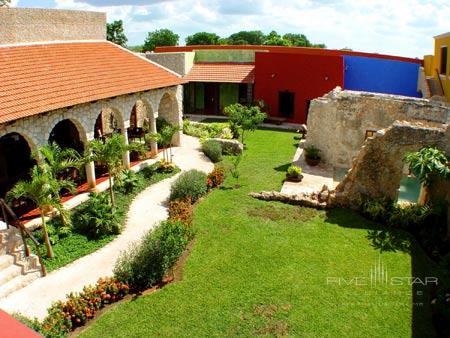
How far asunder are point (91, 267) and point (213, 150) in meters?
11.5

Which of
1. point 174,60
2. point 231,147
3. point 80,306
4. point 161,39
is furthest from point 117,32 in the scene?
point 80,306

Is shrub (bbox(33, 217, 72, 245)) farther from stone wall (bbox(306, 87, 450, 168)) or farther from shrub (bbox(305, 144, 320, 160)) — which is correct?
stone wall (bbox(306, 87, 450, 168))

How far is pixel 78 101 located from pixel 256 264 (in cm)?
889

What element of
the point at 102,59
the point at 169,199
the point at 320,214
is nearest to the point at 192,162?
the point at 169,199

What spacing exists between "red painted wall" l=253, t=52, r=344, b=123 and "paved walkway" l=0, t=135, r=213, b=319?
52.2 feet

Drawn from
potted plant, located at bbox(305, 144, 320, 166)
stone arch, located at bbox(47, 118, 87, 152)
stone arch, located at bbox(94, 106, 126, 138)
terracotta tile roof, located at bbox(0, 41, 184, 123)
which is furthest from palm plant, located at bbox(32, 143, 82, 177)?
potted plant, located at bbox(305, 144, 320, 166)

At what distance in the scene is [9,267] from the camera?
11695 mm

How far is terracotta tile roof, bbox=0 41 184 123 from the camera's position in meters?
14.3

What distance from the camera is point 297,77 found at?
1240 inches

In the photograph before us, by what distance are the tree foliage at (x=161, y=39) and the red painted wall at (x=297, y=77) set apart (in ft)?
220

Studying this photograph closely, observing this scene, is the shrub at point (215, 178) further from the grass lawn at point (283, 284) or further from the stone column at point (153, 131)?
the stone column at point (153, 131)

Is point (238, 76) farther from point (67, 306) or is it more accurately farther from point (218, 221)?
Answer: point (67, 306)

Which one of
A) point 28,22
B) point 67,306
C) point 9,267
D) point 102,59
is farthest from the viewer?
point 102,59

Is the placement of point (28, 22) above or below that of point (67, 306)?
above
